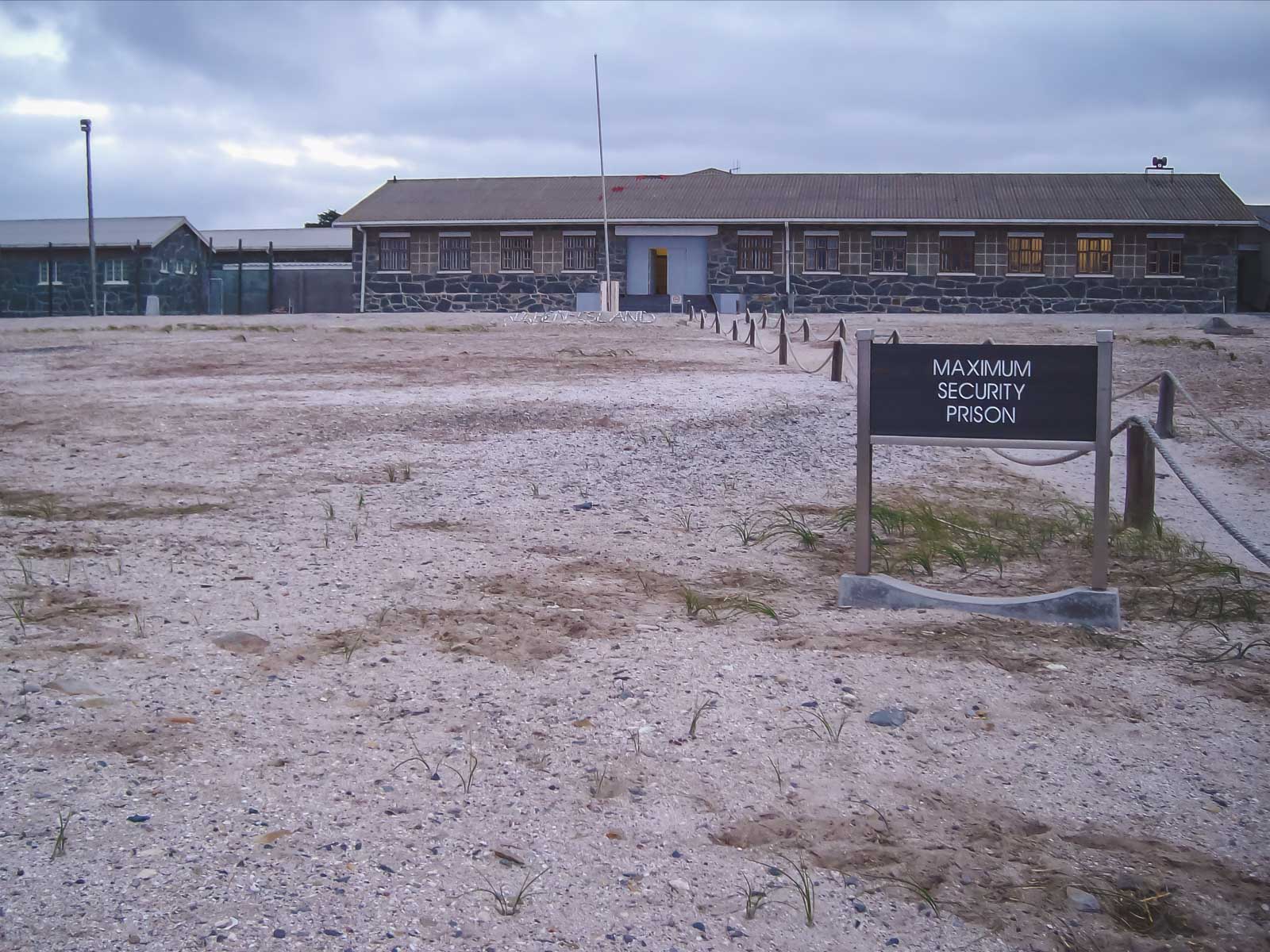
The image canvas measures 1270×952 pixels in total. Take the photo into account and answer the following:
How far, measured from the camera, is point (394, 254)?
37344mm

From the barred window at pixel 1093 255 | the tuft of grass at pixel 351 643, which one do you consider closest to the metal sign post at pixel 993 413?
the tuft of grass at pixel 351 643

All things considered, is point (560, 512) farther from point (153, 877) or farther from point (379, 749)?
point (153, 877)

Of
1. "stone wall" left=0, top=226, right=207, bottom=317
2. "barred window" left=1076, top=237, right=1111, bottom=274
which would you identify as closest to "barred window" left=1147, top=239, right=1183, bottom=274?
"barred window" left=1076, top=237, right=1111, bottom=274

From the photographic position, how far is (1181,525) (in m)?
8.15

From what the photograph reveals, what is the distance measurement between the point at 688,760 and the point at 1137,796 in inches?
55.1

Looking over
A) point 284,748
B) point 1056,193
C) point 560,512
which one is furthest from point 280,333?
point 1056,193

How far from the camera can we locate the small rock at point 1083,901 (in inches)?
123

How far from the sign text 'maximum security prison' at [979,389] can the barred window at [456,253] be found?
32.6 meters

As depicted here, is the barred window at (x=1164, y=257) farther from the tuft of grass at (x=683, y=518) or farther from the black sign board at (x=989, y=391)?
the black sign board at (x=989, y=391)

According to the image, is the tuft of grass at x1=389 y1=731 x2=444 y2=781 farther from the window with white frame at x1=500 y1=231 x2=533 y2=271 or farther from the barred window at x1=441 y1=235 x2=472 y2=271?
the barred window at x1=441 y1=235 x2=472 y2=271

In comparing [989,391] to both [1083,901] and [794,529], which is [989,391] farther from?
[1083,901]

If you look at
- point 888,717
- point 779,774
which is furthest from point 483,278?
point 779,774

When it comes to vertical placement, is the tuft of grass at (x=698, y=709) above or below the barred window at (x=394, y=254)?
below

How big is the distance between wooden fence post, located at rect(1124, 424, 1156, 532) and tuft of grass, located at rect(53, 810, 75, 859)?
5943mm
